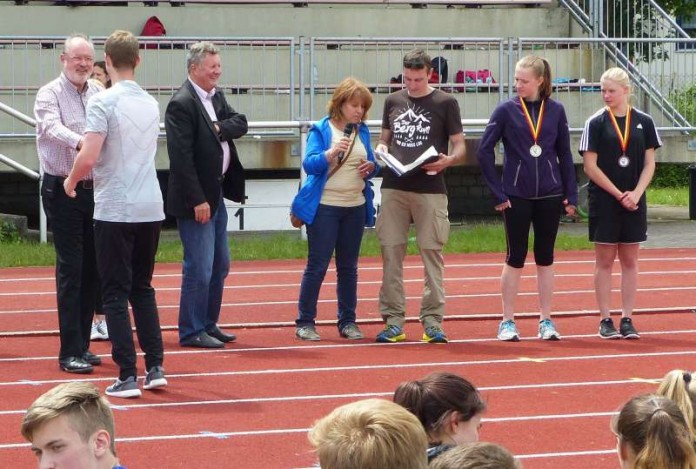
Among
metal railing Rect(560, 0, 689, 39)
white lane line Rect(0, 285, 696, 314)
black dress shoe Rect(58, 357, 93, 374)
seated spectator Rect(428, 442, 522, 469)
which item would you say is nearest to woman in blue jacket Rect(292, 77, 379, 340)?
black dress shoe Rect(58, 357, 93, 374)

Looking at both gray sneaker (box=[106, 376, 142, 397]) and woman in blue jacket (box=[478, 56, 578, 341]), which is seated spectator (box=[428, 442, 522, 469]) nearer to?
gray sneaker (box=[106, 376, 142, 397])

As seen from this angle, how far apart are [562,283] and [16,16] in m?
10.8

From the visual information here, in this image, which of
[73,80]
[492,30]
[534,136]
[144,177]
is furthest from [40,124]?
[492,30]

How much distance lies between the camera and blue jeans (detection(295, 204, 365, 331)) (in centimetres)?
973

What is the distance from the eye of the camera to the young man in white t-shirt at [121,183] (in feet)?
25.5

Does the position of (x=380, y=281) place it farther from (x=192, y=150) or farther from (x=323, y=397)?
(x=323, y=397)

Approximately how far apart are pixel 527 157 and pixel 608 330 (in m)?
1.40

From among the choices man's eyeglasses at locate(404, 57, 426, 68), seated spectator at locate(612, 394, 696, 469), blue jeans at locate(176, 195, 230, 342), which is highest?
man's eyeglasses at locate(404, 57, 426, 68)

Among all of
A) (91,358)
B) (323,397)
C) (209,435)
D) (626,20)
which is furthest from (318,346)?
(626,20)

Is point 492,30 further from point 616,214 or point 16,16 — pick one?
point 616,214

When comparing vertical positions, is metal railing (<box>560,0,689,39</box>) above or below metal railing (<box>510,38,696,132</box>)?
above

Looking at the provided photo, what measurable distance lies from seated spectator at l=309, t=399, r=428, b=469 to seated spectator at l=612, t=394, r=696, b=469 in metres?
0.92

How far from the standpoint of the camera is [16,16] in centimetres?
2066

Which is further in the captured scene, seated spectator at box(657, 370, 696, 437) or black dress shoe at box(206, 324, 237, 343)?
black dress shoe at box(206, 324, 237, 343)
